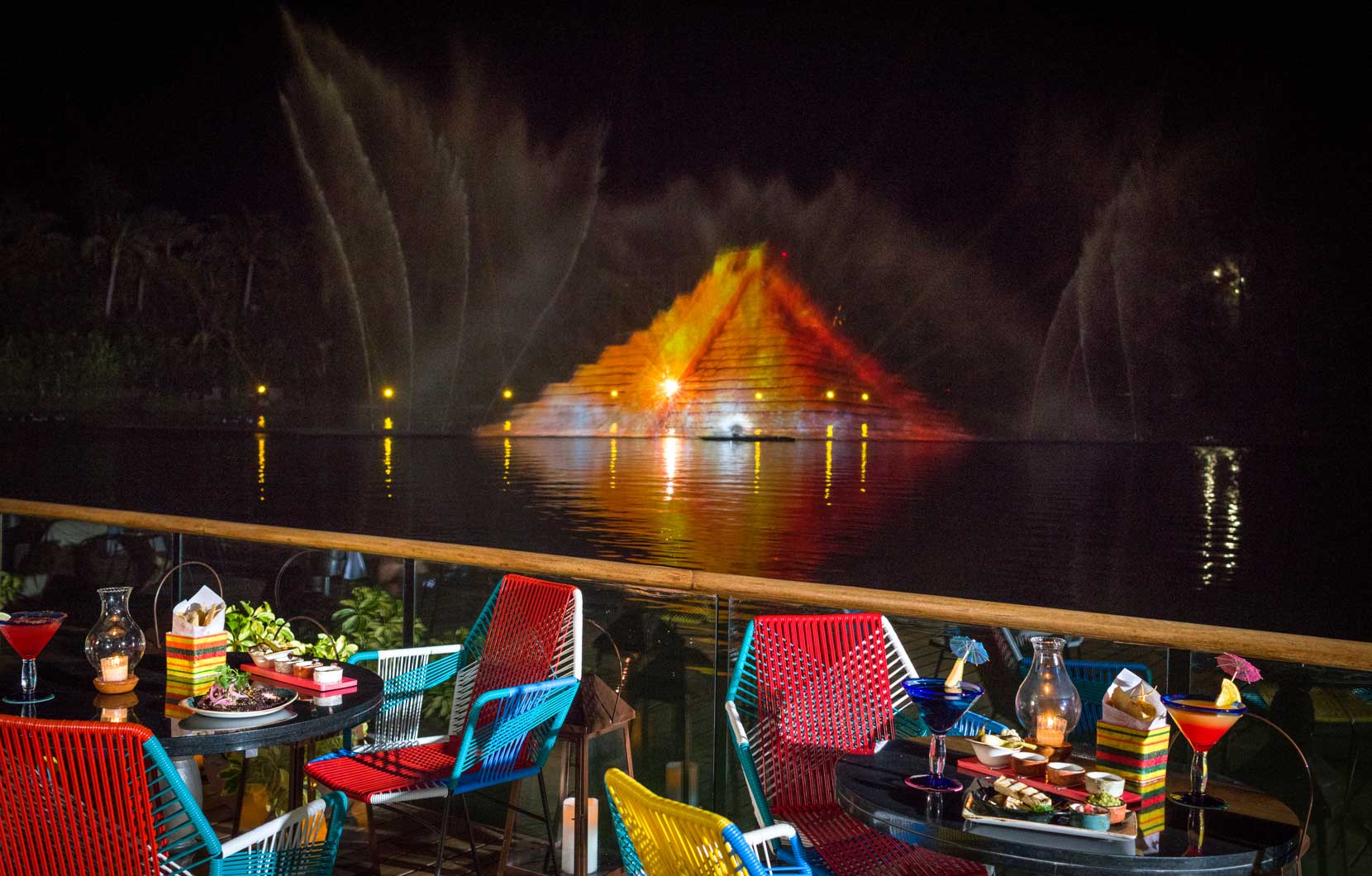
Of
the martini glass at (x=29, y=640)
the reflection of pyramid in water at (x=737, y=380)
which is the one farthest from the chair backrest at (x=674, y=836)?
the reflection of pyramid in water at (x=737, y=380)

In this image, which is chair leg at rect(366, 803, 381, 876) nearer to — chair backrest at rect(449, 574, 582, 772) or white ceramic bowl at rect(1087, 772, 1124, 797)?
chair backrest at rect(449, 574, 582, 772)

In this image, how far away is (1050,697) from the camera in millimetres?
2158

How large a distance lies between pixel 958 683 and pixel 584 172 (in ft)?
280

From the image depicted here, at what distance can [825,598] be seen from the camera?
9.84 ft

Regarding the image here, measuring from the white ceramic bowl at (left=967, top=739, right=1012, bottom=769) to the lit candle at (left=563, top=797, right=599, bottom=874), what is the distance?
1.44 m

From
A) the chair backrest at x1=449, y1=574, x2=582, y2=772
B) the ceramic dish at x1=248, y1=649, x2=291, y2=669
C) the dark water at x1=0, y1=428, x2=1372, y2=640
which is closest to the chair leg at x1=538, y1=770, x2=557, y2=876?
the chair backrest at x1=449, y1=574, x2=582, y2=772

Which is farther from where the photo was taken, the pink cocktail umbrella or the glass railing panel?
the glass railing panel

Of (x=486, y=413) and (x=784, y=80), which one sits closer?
(x=784, y=80)

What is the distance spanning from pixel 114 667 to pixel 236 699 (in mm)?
316

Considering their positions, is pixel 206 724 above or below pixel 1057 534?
above

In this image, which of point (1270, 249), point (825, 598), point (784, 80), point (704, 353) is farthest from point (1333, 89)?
point (825, 598)

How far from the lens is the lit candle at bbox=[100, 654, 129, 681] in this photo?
2.56 meters

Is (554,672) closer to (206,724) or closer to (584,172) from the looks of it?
(206,724)

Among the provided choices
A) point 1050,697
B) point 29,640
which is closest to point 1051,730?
point 1050,697
